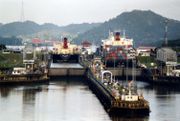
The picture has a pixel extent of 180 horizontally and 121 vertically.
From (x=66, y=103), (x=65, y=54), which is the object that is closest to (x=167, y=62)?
(x=65, y=54)

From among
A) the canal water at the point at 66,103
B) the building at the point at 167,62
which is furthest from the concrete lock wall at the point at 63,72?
the building at the point at 167,62

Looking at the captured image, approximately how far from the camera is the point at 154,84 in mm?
64625

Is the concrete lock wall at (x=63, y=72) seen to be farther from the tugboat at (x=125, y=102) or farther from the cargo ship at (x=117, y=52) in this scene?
the tugboat at (x=125, y=102)

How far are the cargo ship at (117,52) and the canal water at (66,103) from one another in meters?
16.9

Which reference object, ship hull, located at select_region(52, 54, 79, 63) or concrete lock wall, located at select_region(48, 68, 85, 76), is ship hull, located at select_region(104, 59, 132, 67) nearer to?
concrete lock wall, located at select_region(48, 68, 85, 76)

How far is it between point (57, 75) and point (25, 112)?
30637 millimetres

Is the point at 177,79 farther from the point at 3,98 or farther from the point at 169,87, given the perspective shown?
the point at 3,98

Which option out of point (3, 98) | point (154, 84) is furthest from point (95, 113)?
point (154, 84)

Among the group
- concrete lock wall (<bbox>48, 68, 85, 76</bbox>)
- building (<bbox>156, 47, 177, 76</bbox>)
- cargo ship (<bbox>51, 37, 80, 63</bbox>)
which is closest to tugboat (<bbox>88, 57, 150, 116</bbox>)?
building (<bbox>156, 47, 177, 76</bbox>)

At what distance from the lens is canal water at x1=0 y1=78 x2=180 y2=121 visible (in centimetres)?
3916

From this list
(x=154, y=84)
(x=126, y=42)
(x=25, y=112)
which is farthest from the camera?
(x=126, y=42)

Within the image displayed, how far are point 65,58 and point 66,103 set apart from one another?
42.9 meters

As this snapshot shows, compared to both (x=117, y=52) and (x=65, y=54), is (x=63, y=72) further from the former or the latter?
(x=65, y=54)

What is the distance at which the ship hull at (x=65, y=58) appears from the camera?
293 ft
